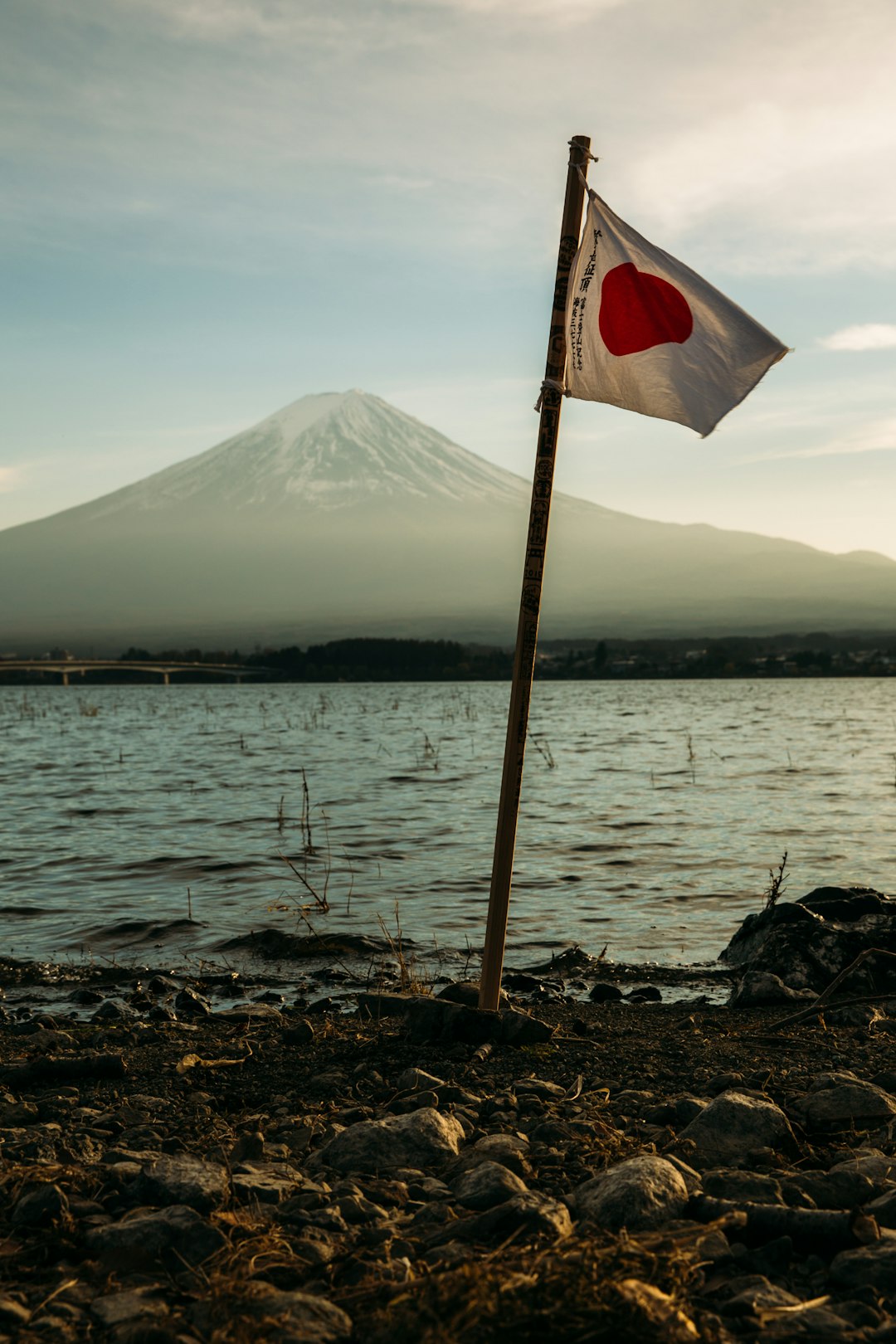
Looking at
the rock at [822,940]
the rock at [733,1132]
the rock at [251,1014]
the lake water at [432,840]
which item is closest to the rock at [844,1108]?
the rock at [733,1132]

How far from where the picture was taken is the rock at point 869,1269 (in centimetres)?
320

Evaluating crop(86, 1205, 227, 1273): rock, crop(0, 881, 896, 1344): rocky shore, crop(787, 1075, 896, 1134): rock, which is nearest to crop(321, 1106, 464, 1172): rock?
crop(0, 881, 896, 1344): rocky shore

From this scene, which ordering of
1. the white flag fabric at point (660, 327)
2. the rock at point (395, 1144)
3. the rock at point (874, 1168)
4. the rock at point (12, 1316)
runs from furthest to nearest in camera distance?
the white flag fabric at point (660, 327), the rock at point (395, 1144), the rock at point (874, 1168), the rock at point (12, 1316)

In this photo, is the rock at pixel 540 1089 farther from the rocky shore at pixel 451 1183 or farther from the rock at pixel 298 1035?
the rock at pixel 298 1035

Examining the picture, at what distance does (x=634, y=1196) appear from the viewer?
370 centimetres

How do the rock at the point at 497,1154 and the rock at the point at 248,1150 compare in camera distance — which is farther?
the rock at the point at 248,1150

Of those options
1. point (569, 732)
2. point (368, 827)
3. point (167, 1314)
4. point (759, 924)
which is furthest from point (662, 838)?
point (569, 732)

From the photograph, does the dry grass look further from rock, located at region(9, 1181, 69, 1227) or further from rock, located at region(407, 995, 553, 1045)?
rock, located at region(407, 995, 553, 1045)

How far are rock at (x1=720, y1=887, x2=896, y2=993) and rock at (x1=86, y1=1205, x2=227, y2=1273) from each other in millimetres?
5454

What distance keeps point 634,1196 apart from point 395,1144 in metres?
1.10

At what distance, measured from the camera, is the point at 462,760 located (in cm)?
2805

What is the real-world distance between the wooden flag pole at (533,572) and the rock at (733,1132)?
5.25 ft

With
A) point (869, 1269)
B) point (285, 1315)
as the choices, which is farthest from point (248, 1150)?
point (869, 1269)

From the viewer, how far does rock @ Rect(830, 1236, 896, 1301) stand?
320cm
